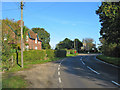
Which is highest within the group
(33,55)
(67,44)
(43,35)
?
(43,35)

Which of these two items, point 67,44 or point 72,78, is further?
point 67,44

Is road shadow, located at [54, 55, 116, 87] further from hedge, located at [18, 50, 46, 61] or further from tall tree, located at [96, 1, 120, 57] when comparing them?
hedge, located at [18, 50, 46, 61]

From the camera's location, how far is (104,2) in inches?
790

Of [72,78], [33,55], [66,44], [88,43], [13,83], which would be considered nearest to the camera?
[13,83]

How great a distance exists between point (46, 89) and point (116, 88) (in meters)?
3.93

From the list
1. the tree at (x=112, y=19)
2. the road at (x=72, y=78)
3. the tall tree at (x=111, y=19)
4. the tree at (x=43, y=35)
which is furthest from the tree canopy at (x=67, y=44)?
the road at (x=72, y=78)

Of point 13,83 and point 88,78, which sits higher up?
point 13,83

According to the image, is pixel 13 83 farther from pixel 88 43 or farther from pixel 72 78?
pixel 88 43

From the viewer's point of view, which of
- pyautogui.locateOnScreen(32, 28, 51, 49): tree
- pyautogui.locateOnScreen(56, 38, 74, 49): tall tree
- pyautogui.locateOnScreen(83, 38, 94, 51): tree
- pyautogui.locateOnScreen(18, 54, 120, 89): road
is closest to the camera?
pyautogui.locateOnScreen(18, 54, 120, 89): road

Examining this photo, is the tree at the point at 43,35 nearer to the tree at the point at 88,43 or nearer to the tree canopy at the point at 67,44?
the tree canopy at the point at 67,44

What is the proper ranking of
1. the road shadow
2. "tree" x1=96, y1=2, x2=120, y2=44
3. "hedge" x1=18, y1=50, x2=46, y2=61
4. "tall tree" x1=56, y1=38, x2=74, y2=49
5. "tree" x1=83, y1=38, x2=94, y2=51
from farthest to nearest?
1. "tree" x1=83, y1=38, x2=94, y2=51
2. "tall tree" x1=56, y1=38, x2=74, y2=49
3. "hedge" x1=18, y1=50, x2=46, y2=61
4. "tree" x1=96, y1=2, x2=120, y2=44
5. the road shadow

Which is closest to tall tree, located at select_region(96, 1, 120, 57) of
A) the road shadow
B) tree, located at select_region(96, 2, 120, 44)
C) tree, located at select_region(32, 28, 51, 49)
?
tree, located at select_region(96, 2, 120, 44)

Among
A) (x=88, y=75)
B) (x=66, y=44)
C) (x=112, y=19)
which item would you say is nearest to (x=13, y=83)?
(x=88, y=75)

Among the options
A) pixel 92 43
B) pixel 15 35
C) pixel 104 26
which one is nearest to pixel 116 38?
pixel 104 26
